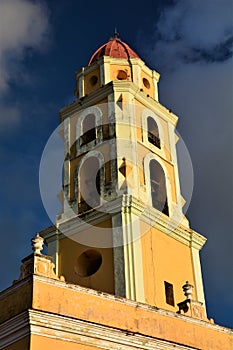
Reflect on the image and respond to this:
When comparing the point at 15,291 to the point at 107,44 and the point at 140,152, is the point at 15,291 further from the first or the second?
the point at 107,44

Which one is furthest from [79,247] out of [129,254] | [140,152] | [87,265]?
[140,152]

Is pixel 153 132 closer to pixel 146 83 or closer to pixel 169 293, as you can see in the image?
pixel 146 83

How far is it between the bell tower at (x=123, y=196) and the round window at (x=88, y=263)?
1.2 inches

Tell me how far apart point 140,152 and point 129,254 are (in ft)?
13.7

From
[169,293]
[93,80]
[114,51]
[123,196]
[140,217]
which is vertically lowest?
[169,293]

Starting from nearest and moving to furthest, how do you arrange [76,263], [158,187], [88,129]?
[76,263]
[158,187]
[88,129]

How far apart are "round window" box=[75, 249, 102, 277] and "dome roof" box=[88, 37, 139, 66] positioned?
27.9 feet

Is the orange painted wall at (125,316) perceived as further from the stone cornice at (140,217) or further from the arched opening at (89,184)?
the arched opening at (89,184)

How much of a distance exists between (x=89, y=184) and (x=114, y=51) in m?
6.19

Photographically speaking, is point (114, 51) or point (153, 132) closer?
point (153, 132)

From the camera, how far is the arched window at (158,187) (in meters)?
20.6

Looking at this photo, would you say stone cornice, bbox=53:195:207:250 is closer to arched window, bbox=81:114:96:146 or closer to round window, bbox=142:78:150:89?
arched window, bbox=81:114:96:146

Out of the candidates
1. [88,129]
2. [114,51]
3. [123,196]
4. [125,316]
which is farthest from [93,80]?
[125,316]

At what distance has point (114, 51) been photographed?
80.3 ft
